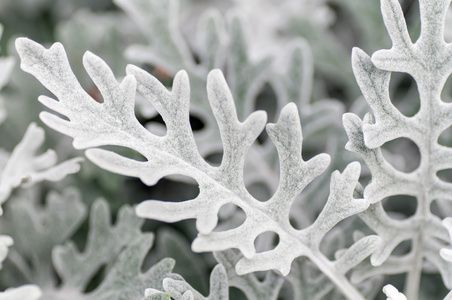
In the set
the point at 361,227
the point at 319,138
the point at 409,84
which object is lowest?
the point at 361,227

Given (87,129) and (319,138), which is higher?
(319,138)

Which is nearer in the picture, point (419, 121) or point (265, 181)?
point (419, 121)

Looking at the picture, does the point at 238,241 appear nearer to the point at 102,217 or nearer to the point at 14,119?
the point at 102,217

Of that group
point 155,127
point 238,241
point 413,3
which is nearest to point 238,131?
point 238,241

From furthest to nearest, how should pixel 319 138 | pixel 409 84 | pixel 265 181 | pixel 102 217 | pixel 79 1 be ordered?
1. pixel 79 1
2. pixel 409 84
3. pixel 319 138
4. pixel 265 181
5. pixel 102 217

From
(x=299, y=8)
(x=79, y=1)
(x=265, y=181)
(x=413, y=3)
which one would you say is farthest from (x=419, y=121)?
(x=79, y=1)

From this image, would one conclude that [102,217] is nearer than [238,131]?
No

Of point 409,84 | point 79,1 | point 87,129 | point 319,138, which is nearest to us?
point 87,129

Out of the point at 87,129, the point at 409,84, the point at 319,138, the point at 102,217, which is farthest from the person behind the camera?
the point at 409,84

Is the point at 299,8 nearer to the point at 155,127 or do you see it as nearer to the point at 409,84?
the point at 409,84
